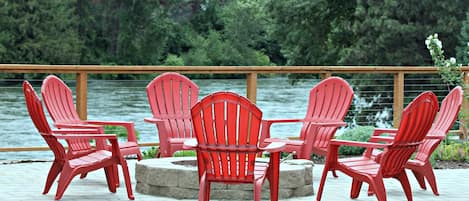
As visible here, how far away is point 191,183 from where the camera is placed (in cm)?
603

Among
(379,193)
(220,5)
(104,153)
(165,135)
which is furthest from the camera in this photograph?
(220,5)

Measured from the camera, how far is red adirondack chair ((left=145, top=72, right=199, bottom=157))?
305 inches

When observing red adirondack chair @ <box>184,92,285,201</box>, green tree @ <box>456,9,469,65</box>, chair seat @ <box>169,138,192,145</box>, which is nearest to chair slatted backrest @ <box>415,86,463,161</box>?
red adirondack chair @ <box>184,92,285,201</box>

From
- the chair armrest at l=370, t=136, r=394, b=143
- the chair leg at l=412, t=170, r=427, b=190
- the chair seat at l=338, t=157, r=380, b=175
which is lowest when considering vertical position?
the chair leg at l=412, t=170, r=427, b=190

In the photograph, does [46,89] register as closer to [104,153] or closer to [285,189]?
[104,153]

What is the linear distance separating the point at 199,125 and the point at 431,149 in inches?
87.1

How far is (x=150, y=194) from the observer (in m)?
6.21

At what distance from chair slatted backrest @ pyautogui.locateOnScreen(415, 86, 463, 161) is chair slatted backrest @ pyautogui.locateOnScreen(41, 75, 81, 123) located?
2.64m

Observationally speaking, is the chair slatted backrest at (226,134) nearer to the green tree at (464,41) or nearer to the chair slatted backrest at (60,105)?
the chair slatted backrest at (60,105)

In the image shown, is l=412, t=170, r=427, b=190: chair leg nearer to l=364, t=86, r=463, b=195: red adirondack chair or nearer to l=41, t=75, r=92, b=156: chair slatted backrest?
l=364, t=86, r=463, b=195: red adirondack chair

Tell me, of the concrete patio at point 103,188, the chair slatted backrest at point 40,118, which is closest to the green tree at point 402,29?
the concrete patio at point 103,188

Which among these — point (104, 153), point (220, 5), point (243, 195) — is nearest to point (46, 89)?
point (104, 153)

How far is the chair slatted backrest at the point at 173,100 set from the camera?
777 centimetres

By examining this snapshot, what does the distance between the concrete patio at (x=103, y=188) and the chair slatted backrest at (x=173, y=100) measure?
567 mm
